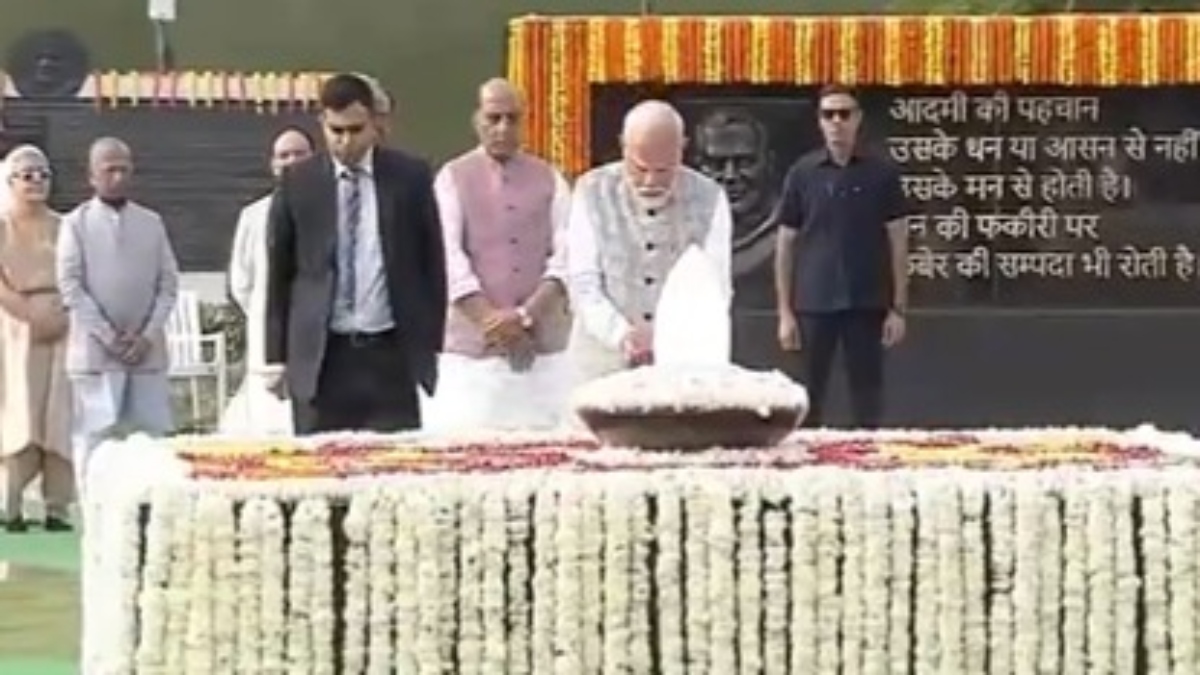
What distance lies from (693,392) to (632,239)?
2631mm

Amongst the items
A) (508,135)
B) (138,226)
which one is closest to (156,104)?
(138,226)

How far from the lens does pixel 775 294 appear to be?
1395cm

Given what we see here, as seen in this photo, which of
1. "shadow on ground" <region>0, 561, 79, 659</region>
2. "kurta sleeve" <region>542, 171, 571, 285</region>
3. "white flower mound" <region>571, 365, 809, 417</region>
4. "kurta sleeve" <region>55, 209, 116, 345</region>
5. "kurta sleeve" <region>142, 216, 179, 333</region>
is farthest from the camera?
"kurta sleeve" <region>142, 216, 179, 333</region>

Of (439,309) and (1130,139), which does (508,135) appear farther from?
(1130,139)

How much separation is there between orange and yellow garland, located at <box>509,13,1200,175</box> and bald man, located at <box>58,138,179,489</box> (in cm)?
207

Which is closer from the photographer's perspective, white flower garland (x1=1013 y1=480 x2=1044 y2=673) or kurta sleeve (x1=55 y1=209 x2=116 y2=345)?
white flower garland (x1=1013 y1=480 x2=1044 y2=673)

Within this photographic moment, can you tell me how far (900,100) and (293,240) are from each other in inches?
247

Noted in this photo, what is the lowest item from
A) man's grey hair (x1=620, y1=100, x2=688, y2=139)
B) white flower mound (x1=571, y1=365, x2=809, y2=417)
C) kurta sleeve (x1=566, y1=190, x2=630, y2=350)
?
white flower mound (x1=571, y1=365, x2=809, y2=417)

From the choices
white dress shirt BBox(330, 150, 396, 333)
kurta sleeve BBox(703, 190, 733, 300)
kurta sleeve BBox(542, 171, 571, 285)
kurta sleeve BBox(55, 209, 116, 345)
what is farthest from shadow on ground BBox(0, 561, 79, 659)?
kurta sleeve BBox(703, 190, 733, 300)

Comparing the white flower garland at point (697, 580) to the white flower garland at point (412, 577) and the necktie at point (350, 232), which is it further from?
the necktie at point (350, 232)

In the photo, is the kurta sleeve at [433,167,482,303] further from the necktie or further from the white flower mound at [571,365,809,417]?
the white flower mound at [571,365,809,417]

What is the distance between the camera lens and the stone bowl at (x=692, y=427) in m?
6.02

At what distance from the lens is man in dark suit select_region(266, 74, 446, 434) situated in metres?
8.43

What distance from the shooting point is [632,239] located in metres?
8.62
